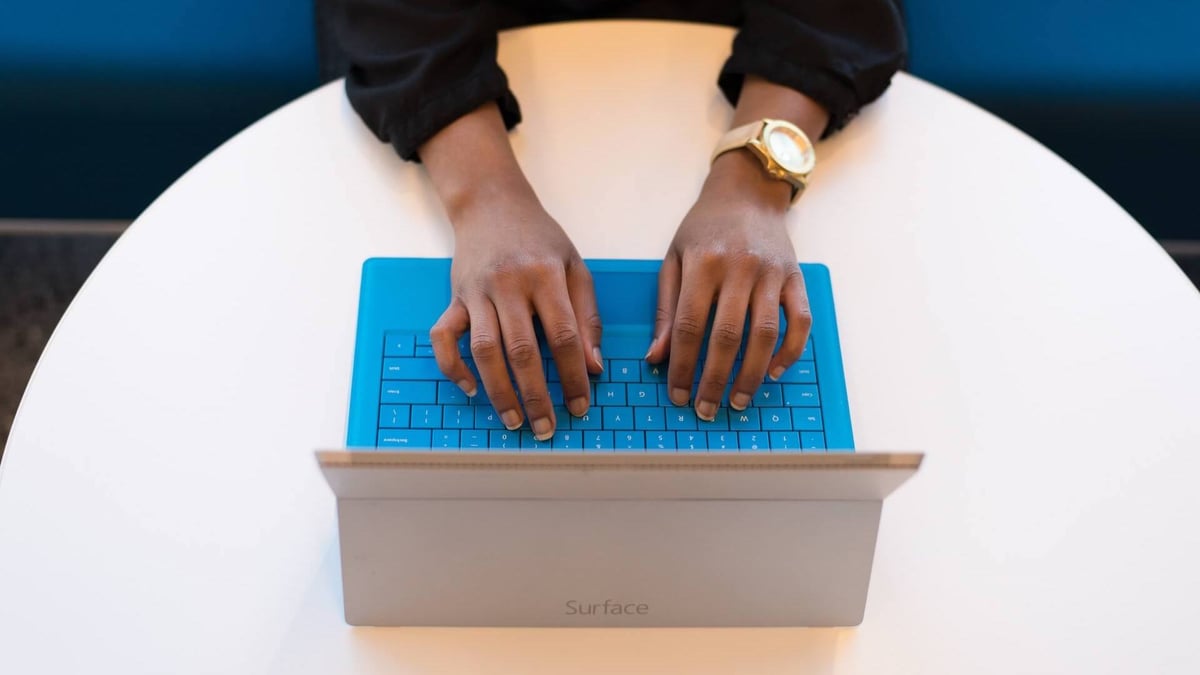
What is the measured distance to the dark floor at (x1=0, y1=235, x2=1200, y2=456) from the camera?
170cm

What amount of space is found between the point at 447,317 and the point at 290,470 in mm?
153

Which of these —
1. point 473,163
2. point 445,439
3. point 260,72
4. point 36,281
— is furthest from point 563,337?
point 36,281

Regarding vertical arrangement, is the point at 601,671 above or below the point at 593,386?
below

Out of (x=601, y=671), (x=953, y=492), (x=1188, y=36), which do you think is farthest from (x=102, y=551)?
(x=1188, y=36)

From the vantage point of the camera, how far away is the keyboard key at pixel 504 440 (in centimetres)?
76

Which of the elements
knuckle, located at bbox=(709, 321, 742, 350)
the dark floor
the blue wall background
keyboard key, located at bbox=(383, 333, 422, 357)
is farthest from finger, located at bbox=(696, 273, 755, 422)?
the dark floor

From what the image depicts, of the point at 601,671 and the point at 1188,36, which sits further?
the point at 1188,36

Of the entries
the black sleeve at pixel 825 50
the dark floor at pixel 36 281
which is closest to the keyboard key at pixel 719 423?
the black sleeve at pixel 825 50

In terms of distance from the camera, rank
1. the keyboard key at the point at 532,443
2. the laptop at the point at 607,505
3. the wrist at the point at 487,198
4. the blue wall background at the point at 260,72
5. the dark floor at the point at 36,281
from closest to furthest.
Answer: the laptop at the point at 607,505 → the keyboard key at the point at 532,443 → the wrist at the point at 487,198 → the blue wall background at the point at 260,72 → the dark floor at the point at 36,281

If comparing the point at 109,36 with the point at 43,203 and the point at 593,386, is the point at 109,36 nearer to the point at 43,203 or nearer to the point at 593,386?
the point at 43,203

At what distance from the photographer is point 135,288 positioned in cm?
86

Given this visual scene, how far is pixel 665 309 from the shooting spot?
0.83 m

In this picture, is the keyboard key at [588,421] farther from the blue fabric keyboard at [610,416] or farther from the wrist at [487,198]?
the wrist at [487,198]

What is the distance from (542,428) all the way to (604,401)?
0.05 m
